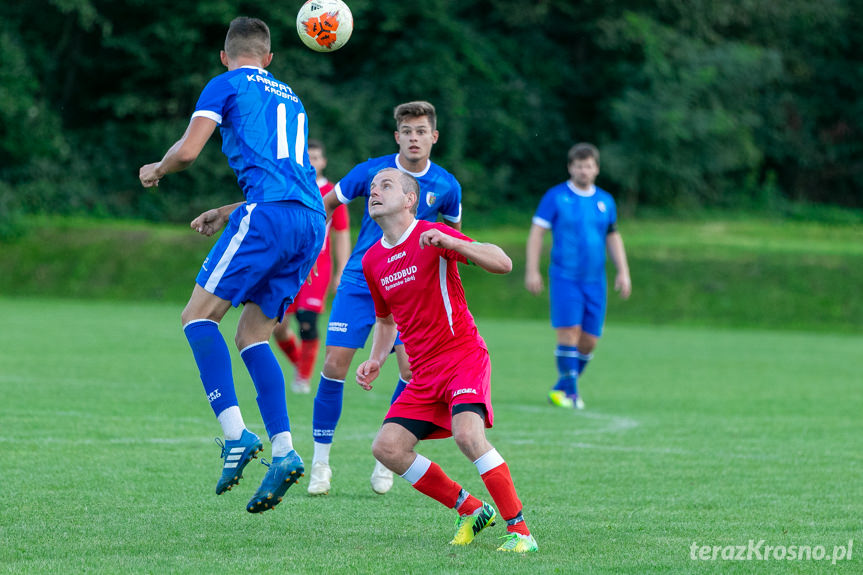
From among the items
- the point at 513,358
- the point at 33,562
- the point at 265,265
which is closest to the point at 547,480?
the point at 265,265

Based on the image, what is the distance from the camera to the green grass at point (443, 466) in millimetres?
4680

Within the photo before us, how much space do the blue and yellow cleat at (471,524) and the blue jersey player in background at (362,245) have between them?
1670mm

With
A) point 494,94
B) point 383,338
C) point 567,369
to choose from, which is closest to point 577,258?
point 567,369

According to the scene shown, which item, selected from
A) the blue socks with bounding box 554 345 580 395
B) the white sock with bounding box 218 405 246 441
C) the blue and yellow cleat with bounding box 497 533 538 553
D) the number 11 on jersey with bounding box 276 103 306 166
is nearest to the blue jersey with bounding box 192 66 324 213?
the number 11 on jersey with bounding box 276 103 306 166

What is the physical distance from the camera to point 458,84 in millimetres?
39594

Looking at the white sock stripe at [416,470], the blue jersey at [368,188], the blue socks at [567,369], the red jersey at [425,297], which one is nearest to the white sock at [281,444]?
the white sock stripe at [416,470]

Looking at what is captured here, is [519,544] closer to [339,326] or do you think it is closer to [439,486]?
[439,486]

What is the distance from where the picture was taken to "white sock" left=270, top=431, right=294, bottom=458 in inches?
209

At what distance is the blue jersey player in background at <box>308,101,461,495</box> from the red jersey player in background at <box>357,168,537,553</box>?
1357 millimetres

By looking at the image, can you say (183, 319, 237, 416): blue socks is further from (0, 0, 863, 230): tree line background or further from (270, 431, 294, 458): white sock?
(0, 0, 863, 230): tree line background

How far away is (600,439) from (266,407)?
369 cm

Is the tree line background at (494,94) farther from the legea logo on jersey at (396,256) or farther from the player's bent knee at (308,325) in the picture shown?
the legea logo on jersey at (396,256)

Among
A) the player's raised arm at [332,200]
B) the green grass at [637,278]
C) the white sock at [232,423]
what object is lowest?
the green grass at [637,278]

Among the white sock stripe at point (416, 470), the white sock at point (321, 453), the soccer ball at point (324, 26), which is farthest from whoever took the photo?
the white sock at point (321, 453)
